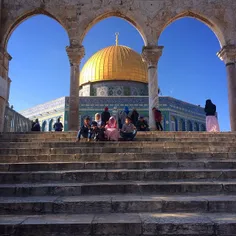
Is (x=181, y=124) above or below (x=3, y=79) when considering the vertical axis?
above

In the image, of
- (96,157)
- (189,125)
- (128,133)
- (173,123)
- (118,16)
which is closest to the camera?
(96,157)

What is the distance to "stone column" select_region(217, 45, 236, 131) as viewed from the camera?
9375mm

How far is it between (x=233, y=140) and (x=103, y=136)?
11.3 feet

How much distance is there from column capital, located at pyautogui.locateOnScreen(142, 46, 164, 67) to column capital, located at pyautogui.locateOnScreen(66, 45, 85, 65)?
2.34 meters

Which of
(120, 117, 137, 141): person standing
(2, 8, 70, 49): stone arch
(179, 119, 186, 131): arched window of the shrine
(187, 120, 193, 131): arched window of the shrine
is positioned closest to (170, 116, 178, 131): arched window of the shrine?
(179, 119, 186, 131): arched window of the shrine

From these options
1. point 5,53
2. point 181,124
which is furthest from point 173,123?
point 5,53

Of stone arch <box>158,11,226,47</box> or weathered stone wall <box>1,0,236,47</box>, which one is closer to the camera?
weathered stone wall <box>1,0,236,47</box>

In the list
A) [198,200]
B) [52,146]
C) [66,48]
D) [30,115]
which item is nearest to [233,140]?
[198,200]

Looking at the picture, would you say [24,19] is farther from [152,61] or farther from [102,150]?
[102,150]

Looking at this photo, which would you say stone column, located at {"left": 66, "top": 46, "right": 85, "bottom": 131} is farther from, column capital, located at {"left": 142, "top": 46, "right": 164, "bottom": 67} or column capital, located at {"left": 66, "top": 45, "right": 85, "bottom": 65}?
column capital, located at {"left": 142, "top": 46, "right": 164, "bottom": 67}

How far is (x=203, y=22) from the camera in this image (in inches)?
412

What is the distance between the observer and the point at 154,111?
9.26m

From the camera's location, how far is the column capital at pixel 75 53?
9.72m

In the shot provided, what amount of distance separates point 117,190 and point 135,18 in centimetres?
803
